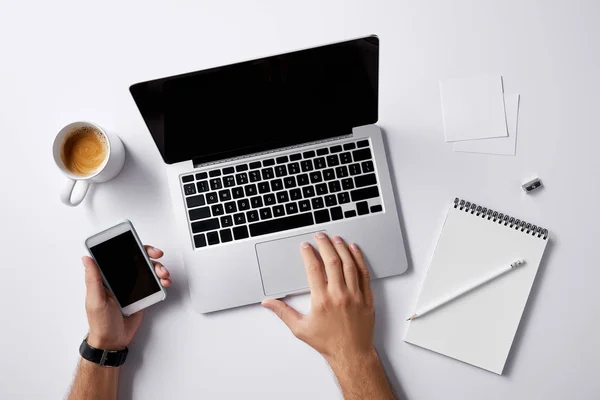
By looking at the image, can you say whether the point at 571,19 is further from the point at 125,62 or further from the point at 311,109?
the point at 125,62

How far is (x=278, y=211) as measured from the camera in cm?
90

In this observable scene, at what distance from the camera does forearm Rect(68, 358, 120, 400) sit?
0.90 meters

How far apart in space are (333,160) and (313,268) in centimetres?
21

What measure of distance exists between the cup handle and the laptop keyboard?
20 centimetres

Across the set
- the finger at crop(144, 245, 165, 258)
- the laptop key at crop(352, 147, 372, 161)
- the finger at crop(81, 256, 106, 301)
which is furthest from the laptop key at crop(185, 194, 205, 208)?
the laptop key at crop(352, 147, 372, 161)

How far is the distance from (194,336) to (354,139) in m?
0.51

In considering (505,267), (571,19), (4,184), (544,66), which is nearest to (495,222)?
(505,267)

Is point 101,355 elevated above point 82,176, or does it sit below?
below

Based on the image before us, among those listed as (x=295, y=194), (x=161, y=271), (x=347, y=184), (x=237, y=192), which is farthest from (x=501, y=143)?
(x=161, y=271)

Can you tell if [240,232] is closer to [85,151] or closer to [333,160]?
[333,160]

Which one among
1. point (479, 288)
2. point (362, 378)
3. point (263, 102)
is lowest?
point (362, 378)

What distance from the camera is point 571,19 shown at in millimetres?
977

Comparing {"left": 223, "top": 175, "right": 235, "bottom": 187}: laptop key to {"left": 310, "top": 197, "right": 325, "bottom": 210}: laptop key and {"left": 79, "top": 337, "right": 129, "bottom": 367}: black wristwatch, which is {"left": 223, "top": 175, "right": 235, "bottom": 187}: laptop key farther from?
{"left": 79, "top": 337, "right": 129, "bottom": 367}: black wristwatch

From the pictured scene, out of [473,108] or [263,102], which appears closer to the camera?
[263,102]
